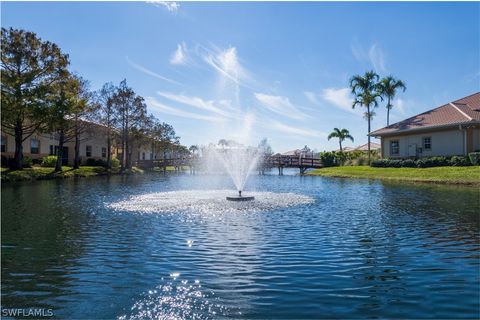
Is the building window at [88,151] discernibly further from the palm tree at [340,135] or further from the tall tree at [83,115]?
the palm tree at [340,135]

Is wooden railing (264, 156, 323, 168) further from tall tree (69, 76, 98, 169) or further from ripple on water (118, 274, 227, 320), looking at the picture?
ripple on water (118, 274, 227, 320)

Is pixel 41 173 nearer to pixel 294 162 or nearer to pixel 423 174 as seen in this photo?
pixel 294 162

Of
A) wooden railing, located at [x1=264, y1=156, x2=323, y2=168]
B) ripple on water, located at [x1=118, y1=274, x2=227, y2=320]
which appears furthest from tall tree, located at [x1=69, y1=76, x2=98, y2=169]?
ripple on water, located at [x1=118, y1=274, x2=227, y2=320]

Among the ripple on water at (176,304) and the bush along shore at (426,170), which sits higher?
the bush along shore at (426,170)

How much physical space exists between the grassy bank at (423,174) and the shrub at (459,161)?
159 centimetres

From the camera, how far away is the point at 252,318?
5871mm

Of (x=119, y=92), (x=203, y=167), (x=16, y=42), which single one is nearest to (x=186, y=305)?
(x=16, y=42)

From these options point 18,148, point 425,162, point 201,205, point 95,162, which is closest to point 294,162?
point 425,162

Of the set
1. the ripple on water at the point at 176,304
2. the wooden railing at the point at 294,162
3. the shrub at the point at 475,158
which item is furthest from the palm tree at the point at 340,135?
the ripple on water at the point at 176,304

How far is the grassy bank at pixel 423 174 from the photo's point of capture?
98.5 feet

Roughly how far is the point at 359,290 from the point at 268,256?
8.77 ft

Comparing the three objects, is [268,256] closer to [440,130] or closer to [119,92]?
[440,130]

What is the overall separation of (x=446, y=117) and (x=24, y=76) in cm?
4155

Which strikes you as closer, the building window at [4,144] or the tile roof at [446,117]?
the tile roof at [446,117]
